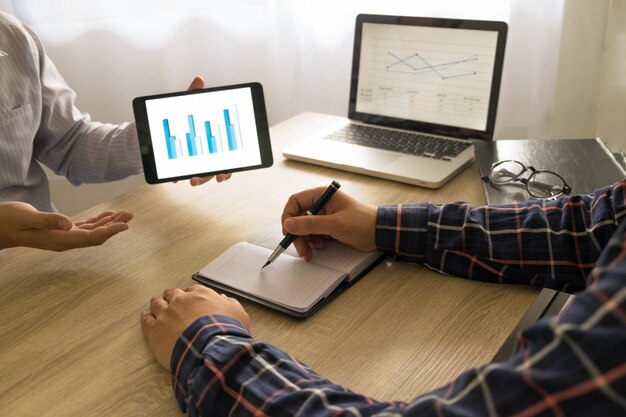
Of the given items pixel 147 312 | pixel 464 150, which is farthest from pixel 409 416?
pixel 464 150

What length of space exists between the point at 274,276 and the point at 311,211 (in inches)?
4.8

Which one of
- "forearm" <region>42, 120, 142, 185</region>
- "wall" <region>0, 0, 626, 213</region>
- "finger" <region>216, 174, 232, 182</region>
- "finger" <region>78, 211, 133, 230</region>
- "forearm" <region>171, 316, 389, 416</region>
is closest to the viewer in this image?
"forearm" <region>171, 316, 389, 416</region>

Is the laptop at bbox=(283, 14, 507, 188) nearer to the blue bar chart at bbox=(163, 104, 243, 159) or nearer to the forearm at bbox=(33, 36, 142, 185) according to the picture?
the blue bar chart at bbox=(163, 104, 243, 159)

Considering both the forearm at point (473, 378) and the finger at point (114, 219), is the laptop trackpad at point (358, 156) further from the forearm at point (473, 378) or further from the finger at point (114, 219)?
the forearm at point (473, 378)

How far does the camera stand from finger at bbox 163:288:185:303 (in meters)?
0.82

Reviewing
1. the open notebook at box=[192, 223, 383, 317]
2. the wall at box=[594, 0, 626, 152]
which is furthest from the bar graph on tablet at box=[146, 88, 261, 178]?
the wall at box=[594, 0, 626, 152]

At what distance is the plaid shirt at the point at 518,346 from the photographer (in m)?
0.45

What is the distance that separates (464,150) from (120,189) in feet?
4.20

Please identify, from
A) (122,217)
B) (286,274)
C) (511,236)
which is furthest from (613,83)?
(122,217)

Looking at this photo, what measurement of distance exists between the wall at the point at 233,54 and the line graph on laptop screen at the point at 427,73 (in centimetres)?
39

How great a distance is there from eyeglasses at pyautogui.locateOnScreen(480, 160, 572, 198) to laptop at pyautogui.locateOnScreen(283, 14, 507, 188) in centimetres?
8

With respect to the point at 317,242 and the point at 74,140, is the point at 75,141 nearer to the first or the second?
the point at 74,140

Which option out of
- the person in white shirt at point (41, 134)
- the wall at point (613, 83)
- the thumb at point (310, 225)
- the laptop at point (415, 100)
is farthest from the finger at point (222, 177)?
the wall at point (613, 83)

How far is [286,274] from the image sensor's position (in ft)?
2.88
